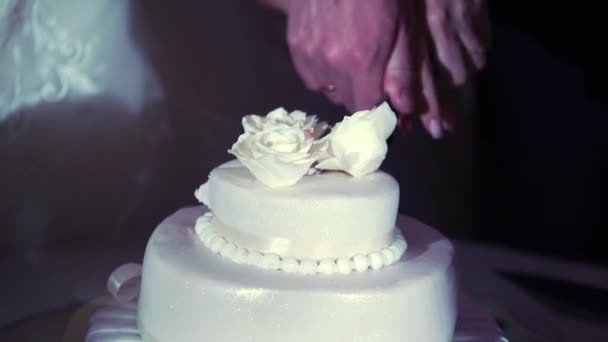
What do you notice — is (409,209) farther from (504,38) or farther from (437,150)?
(504,38)

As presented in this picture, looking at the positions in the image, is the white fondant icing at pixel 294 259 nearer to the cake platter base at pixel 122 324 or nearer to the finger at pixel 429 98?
the cake platter base at pixel 122 324

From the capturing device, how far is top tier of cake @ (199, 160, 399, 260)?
32.8 inches

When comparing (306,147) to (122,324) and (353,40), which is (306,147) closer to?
(122,324)

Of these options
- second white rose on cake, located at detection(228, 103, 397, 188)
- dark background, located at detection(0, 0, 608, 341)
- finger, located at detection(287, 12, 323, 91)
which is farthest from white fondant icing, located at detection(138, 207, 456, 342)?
finger, located at detection(287, 12, 323, 91)

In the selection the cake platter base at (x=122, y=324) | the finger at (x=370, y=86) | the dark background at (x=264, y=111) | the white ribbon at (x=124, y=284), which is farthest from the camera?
the dark background at (x=264, y=111)

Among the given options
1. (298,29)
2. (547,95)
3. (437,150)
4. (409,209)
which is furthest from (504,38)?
(298,29)

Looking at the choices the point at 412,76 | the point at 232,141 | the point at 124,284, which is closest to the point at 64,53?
the point at 232,141

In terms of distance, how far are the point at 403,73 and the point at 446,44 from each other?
161 mm

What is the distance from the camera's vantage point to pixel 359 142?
34.9 inches

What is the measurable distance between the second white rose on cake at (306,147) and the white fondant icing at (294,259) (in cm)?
8

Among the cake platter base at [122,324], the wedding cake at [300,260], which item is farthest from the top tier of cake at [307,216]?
the cake platter base at [122,324]

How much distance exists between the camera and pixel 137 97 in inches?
57.5

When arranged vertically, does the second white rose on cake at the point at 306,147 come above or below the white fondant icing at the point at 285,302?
above

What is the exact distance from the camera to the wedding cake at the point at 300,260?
0.81 meters
